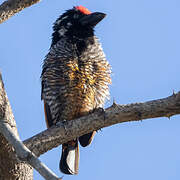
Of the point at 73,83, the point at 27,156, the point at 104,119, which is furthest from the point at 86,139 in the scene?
the point at 27,156

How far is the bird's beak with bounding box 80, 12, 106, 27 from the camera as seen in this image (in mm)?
6495

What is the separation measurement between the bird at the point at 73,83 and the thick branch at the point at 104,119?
1052 mm

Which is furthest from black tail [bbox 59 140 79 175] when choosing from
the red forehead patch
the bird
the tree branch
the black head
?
the tree branch

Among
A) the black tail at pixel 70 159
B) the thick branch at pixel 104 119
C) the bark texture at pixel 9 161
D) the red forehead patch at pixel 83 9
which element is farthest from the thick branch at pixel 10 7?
the black tail at pixel 70 159

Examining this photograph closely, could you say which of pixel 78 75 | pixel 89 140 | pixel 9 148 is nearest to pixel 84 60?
pixel 78 75

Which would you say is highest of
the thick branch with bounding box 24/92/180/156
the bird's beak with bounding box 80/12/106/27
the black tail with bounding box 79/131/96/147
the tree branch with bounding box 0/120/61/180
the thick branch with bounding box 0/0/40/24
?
the bird's beak with bounding box 80/12/106/27

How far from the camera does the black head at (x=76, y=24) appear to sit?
652cm

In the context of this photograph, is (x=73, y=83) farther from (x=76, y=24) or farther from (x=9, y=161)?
(x=9, y=161)

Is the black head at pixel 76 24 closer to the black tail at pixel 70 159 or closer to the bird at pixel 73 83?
the bird at pixel 73 83

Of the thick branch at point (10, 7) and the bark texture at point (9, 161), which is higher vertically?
the thick branch at point (10, 7)

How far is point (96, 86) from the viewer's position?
19.3 ft

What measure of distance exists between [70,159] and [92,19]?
2.37 meters

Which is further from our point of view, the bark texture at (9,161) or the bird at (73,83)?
the bird at (73,83)

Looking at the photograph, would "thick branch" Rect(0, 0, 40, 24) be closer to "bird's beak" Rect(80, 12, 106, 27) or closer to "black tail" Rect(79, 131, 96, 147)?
"bird's beak" Rect(80, 12, 106, 27)
